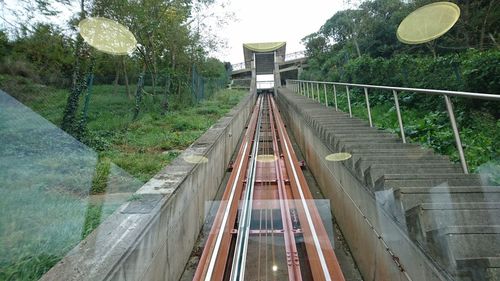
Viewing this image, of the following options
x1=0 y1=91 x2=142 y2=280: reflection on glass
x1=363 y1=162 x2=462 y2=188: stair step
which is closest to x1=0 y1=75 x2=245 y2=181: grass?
x1=0 y1=91 x2=142 y2=280: reflection on glass

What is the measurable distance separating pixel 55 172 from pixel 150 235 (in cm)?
238

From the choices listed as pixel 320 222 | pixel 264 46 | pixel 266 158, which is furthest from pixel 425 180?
pixel 264 46

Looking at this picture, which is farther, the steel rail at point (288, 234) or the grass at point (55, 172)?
the steel rail at point (288, 234)

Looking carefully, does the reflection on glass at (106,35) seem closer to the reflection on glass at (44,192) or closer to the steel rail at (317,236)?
the reflection on glass at (44,192)

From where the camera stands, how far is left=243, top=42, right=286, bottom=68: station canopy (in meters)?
46.4

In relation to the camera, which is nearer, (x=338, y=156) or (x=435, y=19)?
(x=338, y=156)

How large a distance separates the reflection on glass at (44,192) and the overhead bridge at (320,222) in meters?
0.29

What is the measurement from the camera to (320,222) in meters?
4.47

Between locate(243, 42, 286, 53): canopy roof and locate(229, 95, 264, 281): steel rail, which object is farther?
locate(243, 42, 286, 53): canopy roof

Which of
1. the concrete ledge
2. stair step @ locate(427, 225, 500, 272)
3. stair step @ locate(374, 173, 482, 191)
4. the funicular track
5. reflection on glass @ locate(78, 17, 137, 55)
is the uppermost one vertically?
reflection on glass @ locate(78, 17, 137, 55)

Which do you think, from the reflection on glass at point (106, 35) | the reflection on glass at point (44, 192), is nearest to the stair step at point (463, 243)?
the reflection on glass at point (44, 192)

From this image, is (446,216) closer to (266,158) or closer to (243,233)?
(243,233)

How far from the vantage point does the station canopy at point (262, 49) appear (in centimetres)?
4644

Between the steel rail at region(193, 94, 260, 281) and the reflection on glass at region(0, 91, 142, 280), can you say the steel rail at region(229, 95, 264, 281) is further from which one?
the reflection on glass at region(0, 91, 142, 280)
